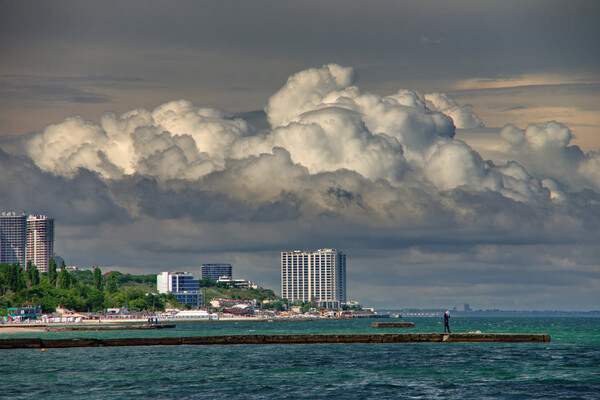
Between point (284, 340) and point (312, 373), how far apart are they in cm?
4652

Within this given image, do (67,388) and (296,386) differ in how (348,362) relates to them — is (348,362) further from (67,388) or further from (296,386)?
(67,388)

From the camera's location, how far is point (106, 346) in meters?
133

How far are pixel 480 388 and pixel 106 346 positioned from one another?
249 feet

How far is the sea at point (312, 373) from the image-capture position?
2793 inches

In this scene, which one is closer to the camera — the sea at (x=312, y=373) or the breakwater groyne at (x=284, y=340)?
the sea at (x=312, y=373)

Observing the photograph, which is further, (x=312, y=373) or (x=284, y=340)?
(x=284, y=340)

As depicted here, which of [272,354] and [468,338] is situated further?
[468,338]

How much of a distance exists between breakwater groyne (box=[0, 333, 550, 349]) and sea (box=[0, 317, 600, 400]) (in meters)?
3.87

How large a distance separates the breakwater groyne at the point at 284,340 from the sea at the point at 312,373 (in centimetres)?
387

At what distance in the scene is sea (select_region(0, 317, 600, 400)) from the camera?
233ft

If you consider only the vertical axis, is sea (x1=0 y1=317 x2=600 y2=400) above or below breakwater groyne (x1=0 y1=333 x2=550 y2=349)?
below

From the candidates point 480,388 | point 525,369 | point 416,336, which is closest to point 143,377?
point 480,388

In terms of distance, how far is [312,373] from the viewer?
277 ft

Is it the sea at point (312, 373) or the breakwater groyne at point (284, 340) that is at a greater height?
the breakwater groyne at point (284, 340)
